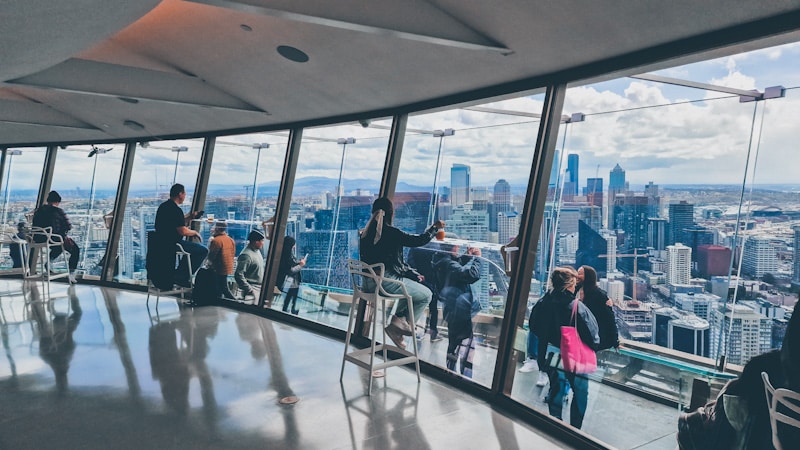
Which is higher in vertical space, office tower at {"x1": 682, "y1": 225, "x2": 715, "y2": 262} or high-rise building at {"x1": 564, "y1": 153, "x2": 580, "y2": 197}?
high-rise building at {"x1": 564, "y1": 153, "x2": 580, "y2": 197}

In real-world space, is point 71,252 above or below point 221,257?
below

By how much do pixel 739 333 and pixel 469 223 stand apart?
2.28 metres

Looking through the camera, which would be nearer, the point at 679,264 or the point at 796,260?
the point at 796,260

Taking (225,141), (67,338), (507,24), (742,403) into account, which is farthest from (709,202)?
(225,141)

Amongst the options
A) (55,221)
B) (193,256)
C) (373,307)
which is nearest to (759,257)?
(373,307)

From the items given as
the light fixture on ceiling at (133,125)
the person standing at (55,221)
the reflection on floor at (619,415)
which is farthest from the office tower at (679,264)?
the person standing at (55,221)

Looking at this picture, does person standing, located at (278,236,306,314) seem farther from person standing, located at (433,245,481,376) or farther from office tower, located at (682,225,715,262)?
office tower, located at (682,225,715,262)

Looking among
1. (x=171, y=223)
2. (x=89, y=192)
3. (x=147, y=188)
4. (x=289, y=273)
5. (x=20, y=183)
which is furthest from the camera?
(x=20, y=183)

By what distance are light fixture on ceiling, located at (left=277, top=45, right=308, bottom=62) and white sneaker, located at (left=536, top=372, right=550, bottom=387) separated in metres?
3.18

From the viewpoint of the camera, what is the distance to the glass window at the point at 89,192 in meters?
8.52

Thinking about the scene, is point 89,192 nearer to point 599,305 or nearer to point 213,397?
point 213,397

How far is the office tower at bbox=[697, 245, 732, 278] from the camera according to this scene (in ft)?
8.85

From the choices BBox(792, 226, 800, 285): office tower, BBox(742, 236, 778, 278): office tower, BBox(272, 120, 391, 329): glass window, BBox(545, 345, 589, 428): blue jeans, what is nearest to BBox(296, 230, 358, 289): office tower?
BBox(272, 120, 391, 329): glass window

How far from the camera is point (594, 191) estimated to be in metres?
3.43
